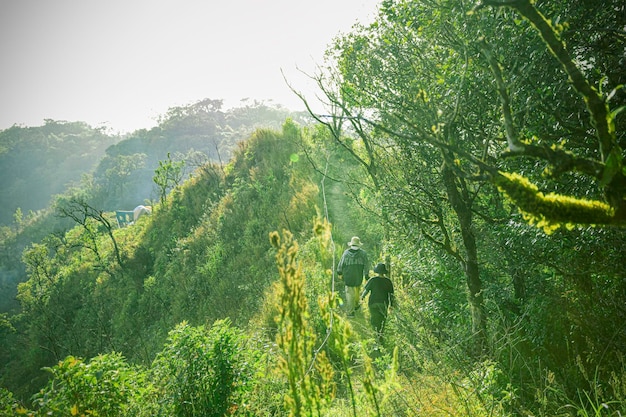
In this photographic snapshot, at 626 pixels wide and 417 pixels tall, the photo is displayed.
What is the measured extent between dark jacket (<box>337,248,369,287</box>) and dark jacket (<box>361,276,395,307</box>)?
119 cm

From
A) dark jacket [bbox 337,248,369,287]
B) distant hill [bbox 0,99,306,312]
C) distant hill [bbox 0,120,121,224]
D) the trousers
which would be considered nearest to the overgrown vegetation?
the trousers

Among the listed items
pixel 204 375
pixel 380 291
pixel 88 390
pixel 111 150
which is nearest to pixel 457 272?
pixel 380 291

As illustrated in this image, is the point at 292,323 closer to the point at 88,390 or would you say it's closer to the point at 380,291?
the point at 88,390

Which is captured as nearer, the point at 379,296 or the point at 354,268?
the point at 379,296

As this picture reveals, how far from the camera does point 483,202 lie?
5598mm

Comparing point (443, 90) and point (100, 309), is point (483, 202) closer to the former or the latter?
point (443, 90)

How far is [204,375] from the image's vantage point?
488 centimetres

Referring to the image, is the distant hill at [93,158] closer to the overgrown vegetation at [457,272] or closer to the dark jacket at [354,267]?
the dark jacket at [354,267]

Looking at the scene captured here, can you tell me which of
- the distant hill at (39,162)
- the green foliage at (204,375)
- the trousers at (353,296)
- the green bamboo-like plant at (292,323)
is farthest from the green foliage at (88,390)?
the distant hill at (39,162)

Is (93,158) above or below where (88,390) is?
above

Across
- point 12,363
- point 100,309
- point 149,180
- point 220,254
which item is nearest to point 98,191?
point 149,180

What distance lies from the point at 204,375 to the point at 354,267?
4.20m

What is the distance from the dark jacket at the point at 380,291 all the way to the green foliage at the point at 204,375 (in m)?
2.59

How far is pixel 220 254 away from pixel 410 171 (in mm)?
13701
